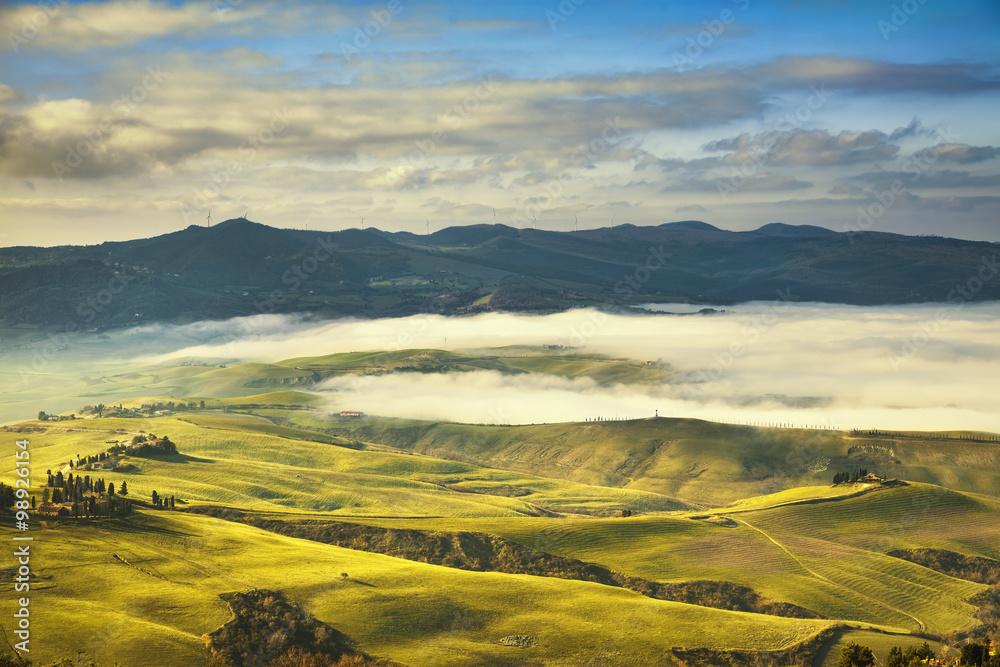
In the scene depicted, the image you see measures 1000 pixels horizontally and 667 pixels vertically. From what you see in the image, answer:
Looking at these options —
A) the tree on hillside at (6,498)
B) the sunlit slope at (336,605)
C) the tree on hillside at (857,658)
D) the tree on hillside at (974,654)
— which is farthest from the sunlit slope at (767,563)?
the tree on hillside at (974,654)

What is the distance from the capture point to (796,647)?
12438 cm

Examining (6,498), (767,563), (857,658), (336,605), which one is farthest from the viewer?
(767,563)

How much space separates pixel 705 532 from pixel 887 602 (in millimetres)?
38477

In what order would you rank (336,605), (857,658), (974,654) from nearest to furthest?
(974,654), (857,658), (336,605)

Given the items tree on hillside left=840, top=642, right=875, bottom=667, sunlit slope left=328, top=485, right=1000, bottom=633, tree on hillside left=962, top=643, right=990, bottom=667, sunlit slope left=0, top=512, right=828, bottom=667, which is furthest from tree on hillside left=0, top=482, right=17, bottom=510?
tree on hillside left=962, top=643, right=990, bottom=667

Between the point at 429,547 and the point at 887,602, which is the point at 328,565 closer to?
the point at 429,547

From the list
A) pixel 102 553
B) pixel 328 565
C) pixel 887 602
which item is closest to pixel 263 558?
pixel 328 565

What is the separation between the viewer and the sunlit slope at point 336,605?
10262 cm

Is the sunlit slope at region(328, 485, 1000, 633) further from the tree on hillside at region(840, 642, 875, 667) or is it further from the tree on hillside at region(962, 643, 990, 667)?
the tree on hillside at region(962, 643, 990, 667)

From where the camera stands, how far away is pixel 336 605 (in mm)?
118938

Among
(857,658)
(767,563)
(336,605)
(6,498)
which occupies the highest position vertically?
(6,498)

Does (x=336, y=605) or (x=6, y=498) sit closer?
(x=336, y=605)

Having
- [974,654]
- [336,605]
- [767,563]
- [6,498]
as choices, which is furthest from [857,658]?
[6,498]

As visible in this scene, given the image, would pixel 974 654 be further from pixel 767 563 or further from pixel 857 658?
pixel 767 563
